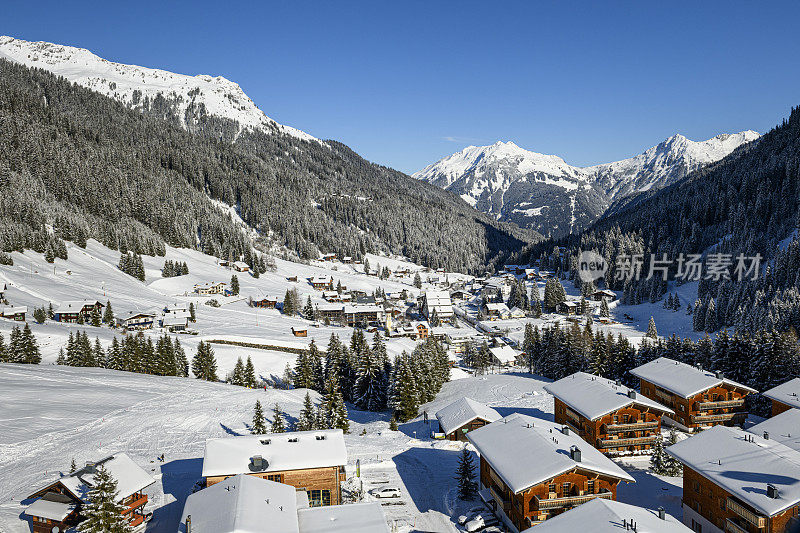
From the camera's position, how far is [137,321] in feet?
282

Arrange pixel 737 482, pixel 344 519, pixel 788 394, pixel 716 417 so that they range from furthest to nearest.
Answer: pixel 716 417 < pixel 788 394 < pixel 737 482 < pixel 344 519

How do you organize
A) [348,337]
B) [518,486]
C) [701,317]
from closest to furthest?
[518,486] → [348,337] → [701,317]

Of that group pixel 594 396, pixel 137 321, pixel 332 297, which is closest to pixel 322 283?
pixel 332 297

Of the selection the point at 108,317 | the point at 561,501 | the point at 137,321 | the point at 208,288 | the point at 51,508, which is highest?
the point at 208,288

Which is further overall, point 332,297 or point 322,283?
point 322,283

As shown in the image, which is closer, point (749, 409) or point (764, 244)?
point (749, 409)

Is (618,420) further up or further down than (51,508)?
further up

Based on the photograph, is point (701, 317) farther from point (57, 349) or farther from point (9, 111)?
point (9, 111)

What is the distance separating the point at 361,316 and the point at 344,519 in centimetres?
9378

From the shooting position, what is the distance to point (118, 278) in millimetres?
112500

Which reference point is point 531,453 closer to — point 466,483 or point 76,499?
point 466,483

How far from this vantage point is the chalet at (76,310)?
83.1 m

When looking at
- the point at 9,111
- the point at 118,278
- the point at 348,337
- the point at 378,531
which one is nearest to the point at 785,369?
the point at 378,531

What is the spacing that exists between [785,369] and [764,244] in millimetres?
91810
